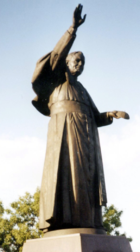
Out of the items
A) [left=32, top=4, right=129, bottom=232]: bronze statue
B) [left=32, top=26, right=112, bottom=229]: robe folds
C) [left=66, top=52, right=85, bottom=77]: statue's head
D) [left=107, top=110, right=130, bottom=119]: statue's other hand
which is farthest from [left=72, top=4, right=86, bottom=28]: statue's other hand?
[left=107, top=110, right=130, bottom=119]: statue's other hand

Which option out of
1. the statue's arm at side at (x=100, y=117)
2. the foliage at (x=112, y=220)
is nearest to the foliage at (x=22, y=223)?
the foliage at (x=112, y=220)

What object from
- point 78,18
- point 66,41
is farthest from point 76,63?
point 78,18

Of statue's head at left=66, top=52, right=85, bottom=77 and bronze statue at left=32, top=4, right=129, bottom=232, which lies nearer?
bronze statue at left=32, top=4, right=129, bottom=232

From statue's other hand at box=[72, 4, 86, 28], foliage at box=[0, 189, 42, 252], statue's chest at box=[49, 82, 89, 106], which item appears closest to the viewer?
statue's other hand at box=[72, 4, 86, 28]

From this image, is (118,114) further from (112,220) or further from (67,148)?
(112,220)

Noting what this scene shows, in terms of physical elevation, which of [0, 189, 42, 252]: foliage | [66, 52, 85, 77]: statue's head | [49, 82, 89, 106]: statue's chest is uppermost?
[66, 52, 85, 77]: statue's head

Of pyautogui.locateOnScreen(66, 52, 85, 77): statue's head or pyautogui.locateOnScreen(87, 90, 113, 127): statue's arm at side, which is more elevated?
pyautogui.locateOnScreen(66, 52, 85, 77): statue's head

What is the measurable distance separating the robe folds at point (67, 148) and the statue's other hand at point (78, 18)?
205mm

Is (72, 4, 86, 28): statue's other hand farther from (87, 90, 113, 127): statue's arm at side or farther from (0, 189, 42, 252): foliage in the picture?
(0, 189, 42, 252): foliage

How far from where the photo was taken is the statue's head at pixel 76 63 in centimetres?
623

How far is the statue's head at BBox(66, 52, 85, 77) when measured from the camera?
623cm

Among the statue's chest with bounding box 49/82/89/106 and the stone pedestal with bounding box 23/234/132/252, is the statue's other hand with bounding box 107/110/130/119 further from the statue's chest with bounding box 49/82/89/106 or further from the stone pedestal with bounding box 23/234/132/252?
the stone pedestal with bounding box 23/234/132/252

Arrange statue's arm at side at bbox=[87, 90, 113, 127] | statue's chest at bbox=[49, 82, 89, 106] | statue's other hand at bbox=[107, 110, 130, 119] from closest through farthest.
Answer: statue's chest at bbox=[49, 82, 89, 106] < statue's other hand at bbox=[107, 110, 130, 119] < statue's arm at side at bbox=[87, 90, 113, 127]

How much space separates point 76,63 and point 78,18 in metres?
1.12
